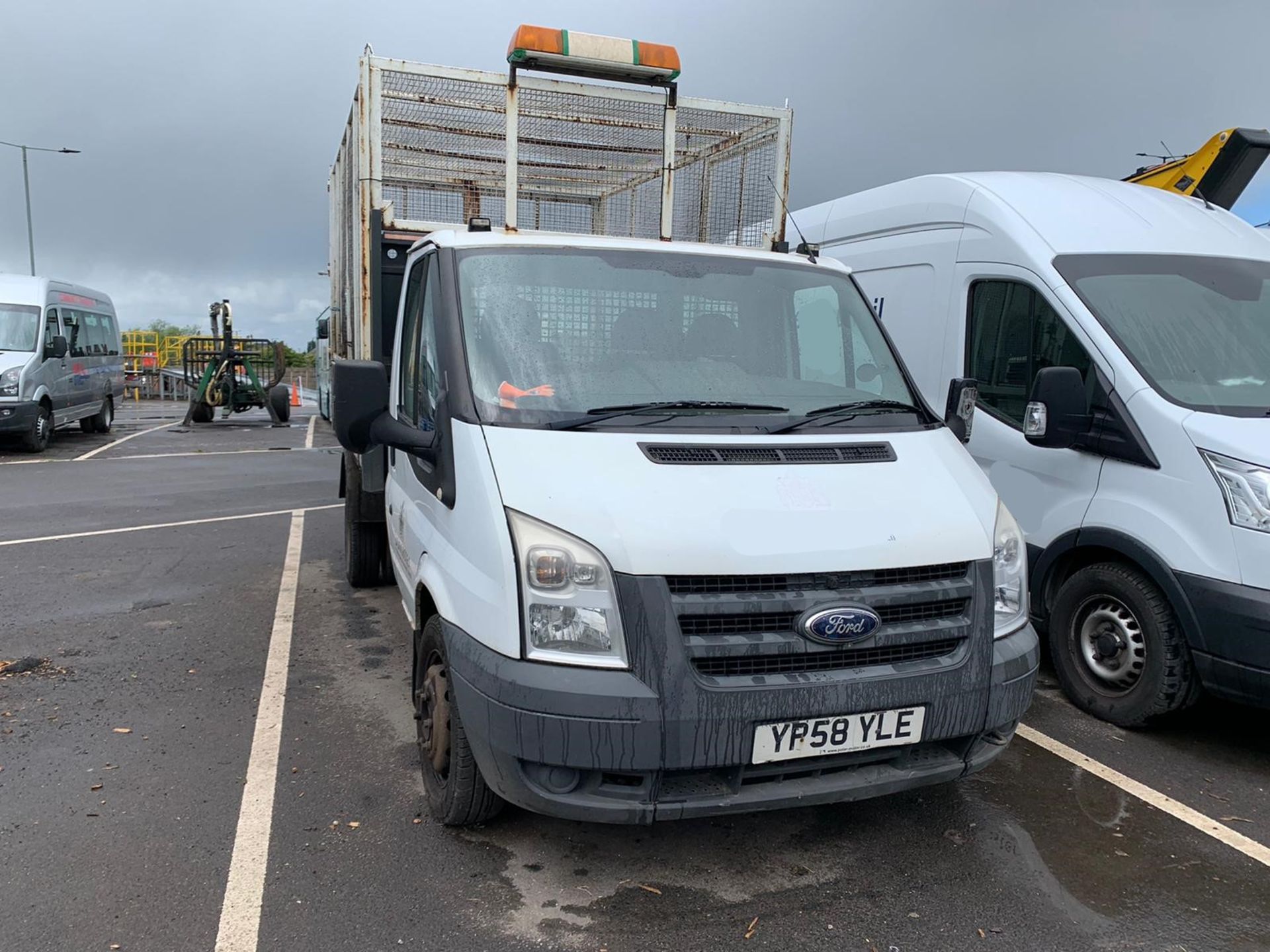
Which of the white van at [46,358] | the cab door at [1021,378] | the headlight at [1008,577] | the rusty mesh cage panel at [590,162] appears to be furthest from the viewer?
the white van at [46,358]

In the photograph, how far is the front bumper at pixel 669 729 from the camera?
254 centimetres

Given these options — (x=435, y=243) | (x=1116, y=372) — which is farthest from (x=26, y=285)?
(x=1116, y=372)

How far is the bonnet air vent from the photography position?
9.48ft

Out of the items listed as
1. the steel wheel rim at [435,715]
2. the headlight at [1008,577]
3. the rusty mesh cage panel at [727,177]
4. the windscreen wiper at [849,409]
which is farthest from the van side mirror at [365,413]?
the rusty mesh cage panel at [727,177]

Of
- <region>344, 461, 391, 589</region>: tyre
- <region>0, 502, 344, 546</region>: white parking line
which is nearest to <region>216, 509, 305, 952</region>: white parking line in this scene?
<region>344, 461, 391, 589</region>: tyre

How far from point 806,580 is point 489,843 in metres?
A: 1.50

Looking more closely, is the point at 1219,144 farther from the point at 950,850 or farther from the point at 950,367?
the point at 950,850

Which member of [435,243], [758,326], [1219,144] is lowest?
[758,326]

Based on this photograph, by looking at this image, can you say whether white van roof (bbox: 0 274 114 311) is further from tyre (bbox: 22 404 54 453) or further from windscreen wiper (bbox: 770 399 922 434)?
windscreen wiper (bbox: 770 399 922 434)

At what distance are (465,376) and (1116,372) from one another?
3.02 metres

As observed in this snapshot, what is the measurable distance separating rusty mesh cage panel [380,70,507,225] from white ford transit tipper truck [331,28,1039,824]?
168 cm

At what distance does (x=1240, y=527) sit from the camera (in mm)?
3629

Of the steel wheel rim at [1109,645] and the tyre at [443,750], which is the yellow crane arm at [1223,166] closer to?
the steel wheel rim at [1109,645]

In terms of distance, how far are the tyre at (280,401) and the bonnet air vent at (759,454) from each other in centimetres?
2046
